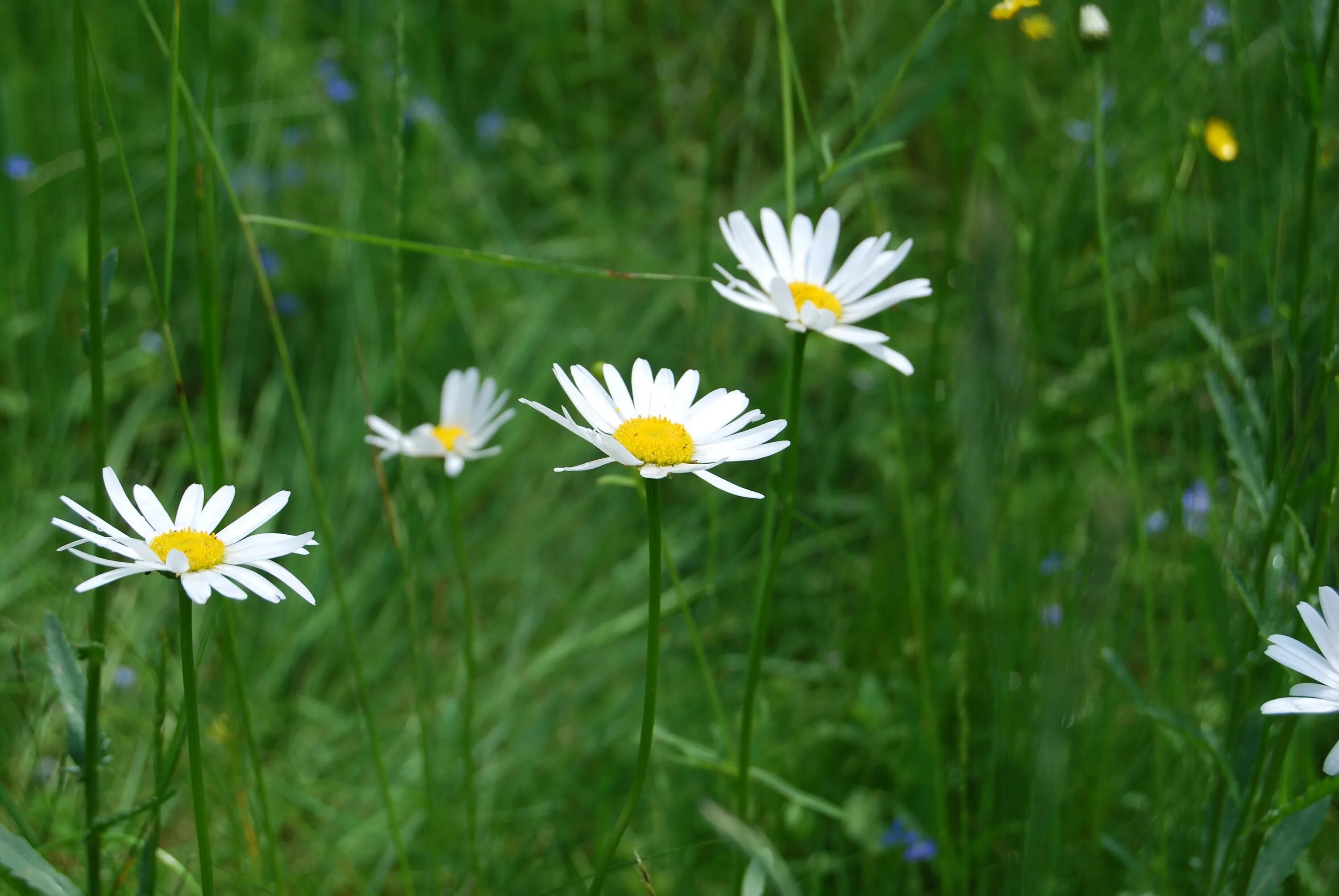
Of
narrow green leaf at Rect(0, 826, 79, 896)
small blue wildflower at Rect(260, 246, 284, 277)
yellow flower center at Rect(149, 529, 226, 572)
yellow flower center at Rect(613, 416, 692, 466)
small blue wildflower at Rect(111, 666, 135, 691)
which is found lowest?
small blue wildflower at Rect(111, 666, 135, 691)

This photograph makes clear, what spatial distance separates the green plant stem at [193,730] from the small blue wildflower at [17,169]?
5.31 ft

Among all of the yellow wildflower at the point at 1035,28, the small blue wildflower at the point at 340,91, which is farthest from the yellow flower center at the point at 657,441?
the small blue wildflower at the point at 340,91

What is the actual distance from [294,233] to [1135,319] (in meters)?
1.65

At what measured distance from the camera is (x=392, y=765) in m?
1.63

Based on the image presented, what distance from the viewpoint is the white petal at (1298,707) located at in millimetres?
658

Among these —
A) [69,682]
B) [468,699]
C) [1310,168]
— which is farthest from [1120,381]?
[69,682]

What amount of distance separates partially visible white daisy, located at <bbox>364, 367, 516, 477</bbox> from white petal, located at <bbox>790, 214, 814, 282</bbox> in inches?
11.3

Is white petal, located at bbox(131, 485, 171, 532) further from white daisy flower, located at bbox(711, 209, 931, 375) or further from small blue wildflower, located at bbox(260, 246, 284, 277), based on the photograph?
small blue wildflower, located at bbox(260, 246, 284, 277)

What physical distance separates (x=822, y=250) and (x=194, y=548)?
1.78 feet

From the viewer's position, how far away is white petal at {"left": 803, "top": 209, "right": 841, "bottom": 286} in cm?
96

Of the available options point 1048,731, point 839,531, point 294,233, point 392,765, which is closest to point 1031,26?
point 839,531

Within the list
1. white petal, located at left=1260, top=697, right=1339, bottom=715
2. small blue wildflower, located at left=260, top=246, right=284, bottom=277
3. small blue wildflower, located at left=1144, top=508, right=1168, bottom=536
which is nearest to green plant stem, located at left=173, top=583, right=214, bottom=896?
white petal, located at left=1260, top=697, right=1339, bottom=715

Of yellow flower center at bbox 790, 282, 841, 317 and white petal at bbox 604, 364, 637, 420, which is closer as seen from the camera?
white petal at bbox 604, 364, 637, 420

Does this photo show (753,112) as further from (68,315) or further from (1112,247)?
(68,315)
